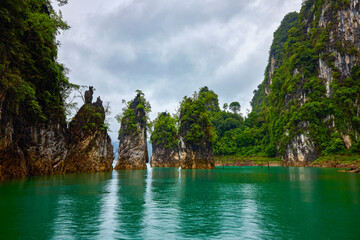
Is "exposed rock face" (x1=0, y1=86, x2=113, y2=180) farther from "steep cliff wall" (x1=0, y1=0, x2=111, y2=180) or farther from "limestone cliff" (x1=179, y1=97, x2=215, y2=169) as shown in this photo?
"limestone cliff" (x1=179, y1=97, x2=215, y2=169)

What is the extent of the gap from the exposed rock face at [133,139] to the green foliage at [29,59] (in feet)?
113

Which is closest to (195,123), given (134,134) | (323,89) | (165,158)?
(134,134)

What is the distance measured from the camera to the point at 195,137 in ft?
207

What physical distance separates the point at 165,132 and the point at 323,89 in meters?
59.4

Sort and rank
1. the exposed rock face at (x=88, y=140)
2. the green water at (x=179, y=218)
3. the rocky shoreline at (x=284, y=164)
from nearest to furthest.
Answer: the green water at (x=179, y=218), the exposed rock face at (x=88, y=140), the rocky shoreline at (x=284, y=164)

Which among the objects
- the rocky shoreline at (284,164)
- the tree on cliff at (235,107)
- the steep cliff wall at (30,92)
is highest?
the tree on cliff at (235,107)

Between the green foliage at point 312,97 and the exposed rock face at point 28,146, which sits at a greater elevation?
the green foliage at point 312,97

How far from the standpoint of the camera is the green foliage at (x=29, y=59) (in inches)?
904

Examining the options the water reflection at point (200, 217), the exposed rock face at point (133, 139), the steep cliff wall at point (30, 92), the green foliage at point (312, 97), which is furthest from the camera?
the green foliage at point (312, 97)

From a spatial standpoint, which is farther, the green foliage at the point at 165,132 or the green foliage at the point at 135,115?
the green foliage at the point at 165,132

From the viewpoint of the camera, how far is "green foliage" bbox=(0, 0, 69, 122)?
22969 mm

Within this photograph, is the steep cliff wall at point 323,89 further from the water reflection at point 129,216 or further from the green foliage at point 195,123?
the water reflection at point 129,216

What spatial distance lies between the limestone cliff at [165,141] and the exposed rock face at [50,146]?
41.9m

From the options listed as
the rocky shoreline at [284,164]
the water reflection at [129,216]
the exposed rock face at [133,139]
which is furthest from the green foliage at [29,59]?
the rocky shoreline at [284,164]
